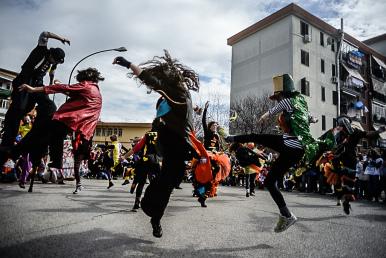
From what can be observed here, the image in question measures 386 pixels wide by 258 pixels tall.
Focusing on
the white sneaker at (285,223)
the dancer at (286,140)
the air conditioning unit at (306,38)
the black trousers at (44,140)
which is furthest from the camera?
the air conditioning unit at (306,38)

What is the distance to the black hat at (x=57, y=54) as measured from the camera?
17.3 ft

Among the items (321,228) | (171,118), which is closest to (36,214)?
(171,118)

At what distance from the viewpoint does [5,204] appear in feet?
15.0

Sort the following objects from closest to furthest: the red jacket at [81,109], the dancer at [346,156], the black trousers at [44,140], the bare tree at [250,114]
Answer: the black trousers at [44,140] < the red jacket at [81,109] < the dancer at [346,156] < the bare tree at [250,114]

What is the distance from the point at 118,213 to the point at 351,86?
120ft

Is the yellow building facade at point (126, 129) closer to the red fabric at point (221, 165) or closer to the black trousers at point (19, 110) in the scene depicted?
the red fabric at point (221, 165)

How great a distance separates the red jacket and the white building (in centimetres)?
2650

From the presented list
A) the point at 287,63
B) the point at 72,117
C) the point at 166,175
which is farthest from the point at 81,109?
the point at 287,63

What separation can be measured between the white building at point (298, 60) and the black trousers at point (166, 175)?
90.8 ft

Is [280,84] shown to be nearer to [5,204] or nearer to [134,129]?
[5,204]

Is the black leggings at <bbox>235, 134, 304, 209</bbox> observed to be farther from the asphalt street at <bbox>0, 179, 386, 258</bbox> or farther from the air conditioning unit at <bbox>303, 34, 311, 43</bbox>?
the air conditioning unit at <bbox>303, 34, 311, 43</bbox>

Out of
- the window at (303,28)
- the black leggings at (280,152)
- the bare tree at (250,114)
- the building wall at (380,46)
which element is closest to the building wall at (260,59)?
the window at (303,28)

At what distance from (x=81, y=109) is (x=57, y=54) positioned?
1.15m

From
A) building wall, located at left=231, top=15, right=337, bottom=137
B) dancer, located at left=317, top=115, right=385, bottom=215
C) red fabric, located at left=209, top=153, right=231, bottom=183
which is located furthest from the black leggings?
building wall, located at left=231, top=15, right=337, bottom=137
